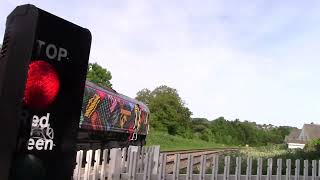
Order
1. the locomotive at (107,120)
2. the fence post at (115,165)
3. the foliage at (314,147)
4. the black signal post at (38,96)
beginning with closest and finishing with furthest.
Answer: the black signal post at (38,96) < the fence post at (115,165) < the locomotive at (107,120) < the foliage at (314,147)

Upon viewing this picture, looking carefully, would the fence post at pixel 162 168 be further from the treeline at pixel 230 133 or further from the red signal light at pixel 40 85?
the treeline at pixel 230 133

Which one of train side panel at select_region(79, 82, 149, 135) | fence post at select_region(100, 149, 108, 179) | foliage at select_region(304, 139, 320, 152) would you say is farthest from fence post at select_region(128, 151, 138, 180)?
foliage at select_region(304, 139, 320, 152)

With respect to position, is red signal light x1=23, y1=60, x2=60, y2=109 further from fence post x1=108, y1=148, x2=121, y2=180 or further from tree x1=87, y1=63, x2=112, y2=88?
tree x1=87, y1=63, x2=112, y2=88

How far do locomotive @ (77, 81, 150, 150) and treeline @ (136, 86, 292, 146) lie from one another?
54.4 meters

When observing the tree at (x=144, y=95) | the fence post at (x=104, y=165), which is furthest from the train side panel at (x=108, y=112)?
the tree at (x=144, y=95)

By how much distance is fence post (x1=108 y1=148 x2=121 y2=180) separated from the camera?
745 cm

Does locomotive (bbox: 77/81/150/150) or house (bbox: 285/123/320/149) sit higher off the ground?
house (bbox: 285/123/320/149)

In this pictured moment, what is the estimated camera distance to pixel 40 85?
1.61 metres

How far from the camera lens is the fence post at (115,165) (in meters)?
7.45

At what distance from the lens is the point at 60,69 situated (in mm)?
1708

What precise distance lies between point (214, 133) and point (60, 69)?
91.6m

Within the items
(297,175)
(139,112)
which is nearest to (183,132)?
(139,112)

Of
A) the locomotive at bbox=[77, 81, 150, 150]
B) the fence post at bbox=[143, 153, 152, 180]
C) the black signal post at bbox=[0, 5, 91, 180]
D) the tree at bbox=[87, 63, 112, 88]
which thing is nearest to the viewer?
the black signal post at bbox=[0, 5, 91, 180]

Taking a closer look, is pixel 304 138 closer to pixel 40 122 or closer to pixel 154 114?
pixel 154 114
